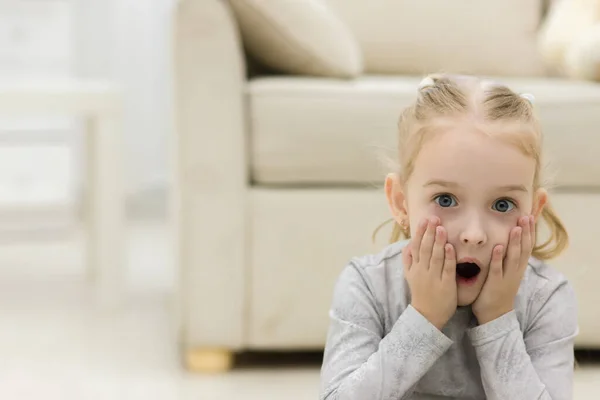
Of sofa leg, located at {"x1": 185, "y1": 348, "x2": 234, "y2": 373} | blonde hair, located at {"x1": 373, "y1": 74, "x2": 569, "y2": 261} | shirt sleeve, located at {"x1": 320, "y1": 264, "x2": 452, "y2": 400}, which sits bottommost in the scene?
sofa leg, located at {"x1": 185, "y1": 348, "x2": 234, "y2": 373}

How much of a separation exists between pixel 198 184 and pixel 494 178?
0.70 meters

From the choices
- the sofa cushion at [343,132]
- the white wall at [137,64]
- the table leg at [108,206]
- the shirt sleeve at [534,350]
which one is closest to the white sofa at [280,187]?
the sofa cushion at [343,132]

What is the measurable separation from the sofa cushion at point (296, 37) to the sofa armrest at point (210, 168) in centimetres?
7

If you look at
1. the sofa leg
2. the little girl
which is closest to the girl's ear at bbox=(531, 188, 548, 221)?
the little girl

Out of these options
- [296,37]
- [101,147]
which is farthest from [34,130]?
[296,37]

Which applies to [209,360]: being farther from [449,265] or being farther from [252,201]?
[449,265]

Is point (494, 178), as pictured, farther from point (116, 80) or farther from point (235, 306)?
point (116, 80)

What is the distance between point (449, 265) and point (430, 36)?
128cm

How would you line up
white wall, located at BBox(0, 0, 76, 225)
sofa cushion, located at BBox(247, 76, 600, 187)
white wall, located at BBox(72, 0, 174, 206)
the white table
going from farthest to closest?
white wall, located at BBox(72, 0, 174, 206)
white wall, located at BBox(0, 0, 76, 225)
the white table
sofa cushion, located at BBox(247, 76, 600, 187)

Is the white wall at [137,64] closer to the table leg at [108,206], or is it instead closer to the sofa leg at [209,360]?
the table leg at [108,206]

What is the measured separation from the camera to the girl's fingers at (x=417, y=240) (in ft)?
2.92

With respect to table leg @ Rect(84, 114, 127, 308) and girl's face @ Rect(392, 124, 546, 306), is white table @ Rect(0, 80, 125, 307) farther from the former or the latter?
girl's face @ Rect(392, 124, 546, 306)

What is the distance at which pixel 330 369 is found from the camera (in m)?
0.97

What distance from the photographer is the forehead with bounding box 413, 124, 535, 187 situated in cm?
90
